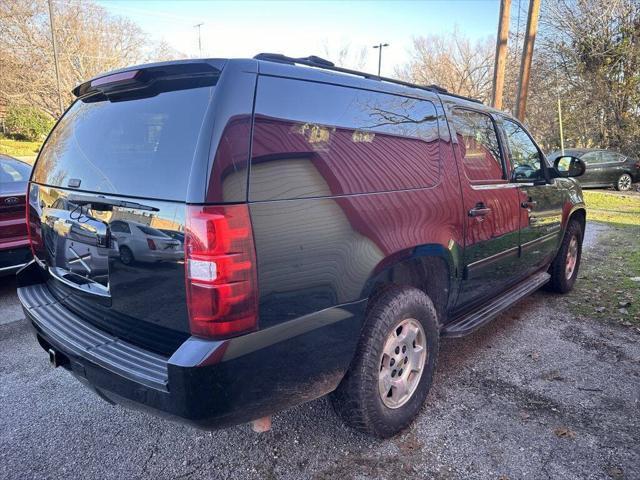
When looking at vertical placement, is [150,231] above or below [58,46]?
below

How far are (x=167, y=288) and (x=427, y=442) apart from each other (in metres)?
1.63

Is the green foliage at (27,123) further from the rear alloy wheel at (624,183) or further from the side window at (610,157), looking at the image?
the rear alloy wheel at (624,183)

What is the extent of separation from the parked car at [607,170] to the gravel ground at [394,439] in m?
14.5

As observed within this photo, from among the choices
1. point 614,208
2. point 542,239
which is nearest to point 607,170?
point 614,208

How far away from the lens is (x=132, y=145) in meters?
2.04

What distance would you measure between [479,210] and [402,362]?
3.87 feet

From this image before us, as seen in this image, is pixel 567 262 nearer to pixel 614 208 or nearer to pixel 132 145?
pixel 132 145

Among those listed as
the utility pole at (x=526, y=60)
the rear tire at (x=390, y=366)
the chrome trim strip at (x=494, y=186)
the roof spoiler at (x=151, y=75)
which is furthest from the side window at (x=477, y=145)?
the utility pole at (x=526, y=60)

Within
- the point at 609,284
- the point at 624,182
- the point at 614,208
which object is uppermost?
the point at 624,182

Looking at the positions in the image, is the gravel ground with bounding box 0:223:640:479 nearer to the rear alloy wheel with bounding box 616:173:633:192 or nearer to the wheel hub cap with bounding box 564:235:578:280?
the wheel hub cap with bounding box 564:235:578:280

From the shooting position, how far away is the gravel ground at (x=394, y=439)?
2.21m

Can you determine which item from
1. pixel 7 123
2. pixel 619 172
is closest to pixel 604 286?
pixel 619 172

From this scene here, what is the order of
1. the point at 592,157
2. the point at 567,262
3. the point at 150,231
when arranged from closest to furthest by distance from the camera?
the point at 150,231
the point at 567,262
the point at 592,157

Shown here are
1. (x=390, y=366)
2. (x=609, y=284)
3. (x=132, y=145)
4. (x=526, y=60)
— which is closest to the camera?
(x=132, y=145)
